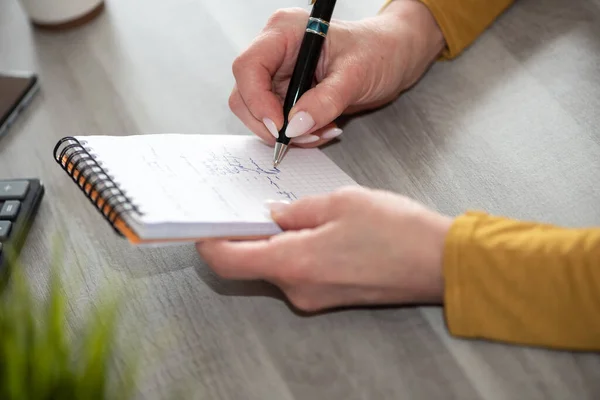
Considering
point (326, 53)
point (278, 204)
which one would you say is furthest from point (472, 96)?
point (278, 204)

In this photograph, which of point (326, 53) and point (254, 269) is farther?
point (326, 53)

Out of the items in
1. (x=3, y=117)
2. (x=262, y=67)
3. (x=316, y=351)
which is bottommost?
(x=3, y=117)

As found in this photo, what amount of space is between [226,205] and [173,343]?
0.45 feet

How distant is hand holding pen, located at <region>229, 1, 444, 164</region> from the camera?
2.24ft

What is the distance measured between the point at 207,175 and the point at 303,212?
0.12 m

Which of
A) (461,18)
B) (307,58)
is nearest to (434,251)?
(307,58)

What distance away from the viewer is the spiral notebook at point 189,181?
1.75ft

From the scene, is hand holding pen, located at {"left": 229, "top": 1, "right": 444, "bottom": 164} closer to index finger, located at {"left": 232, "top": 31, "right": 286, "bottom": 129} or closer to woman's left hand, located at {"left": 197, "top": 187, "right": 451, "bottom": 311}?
index finger, located at {"left": 232, "top": 31, "right": 286, "bottom": 129}

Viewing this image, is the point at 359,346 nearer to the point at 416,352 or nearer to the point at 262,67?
the point at 416,352

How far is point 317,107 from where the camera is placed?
67 centimetres

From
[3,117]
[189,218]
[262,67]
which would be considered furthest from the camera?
[3,117]

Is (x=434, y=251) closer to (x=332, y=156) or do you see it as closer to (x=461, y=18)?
(x=332, y=156)

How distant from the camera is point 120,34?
94 cm

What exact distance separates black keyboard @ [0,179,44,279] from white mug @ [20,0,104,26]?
35 centimetres
